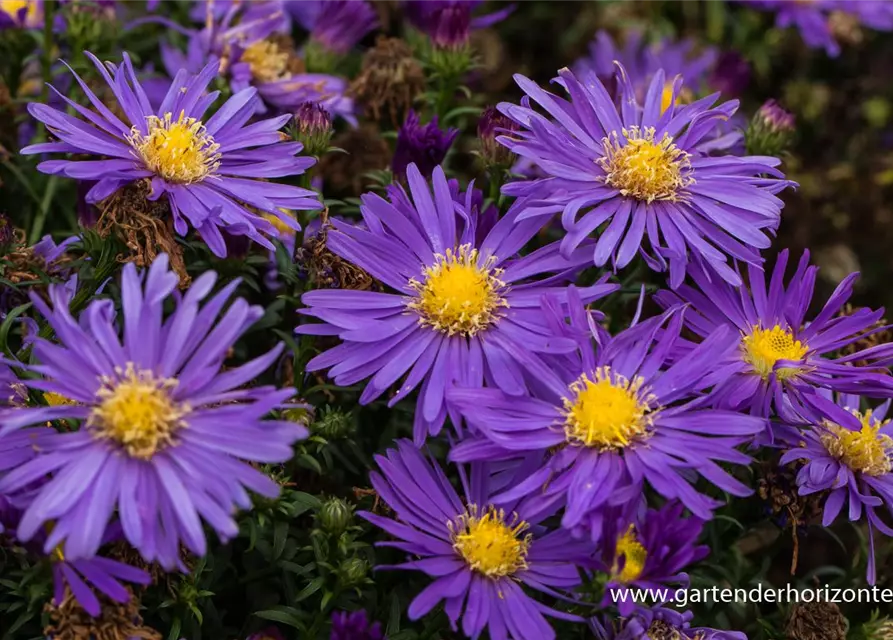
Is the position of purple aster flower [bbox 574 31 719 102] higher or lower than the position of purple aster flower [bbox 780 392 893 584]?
higher

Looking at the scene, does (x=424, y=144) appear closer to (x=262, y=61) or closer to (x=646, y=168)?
(x=646, y=168)

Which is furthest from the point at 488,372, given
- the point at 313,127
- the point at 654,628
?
the point at 313,127

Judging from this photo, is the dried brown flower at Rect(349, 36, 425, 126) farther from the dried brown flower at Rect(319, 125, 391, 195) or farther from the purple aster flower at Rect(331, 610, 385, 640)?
the purple aster flower at Rect(331, 610, 385, 640)

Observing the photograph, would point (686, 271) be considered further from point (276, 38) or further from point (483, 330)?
point (276, 38)

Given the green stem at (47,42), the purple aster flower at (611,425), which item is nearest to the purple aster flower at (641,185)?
the purple aster flower at (611,425)

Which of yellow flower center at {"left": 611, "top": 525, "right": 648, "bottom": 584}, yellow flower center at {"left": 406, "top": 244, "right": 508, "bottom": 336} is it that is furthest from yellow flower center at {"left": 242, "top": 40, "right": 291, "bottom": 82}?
yellow flower center at {"left": 611, "top": 525, "right": 648, "bottom": 584}

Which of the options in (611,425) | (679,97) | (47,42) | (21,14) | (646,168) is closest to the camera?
(611,425)
